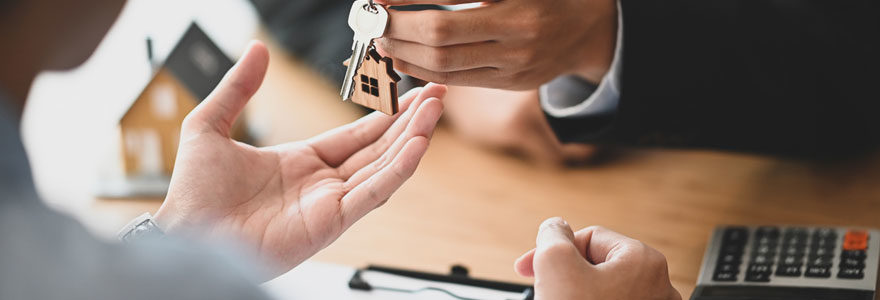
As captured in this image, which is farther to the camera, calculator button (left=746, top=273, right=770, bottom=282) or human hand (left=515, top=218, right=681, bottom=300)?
calculator button (left=746, top=273, right=770, bottom=282)

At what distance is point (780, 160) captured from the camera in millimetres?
1290

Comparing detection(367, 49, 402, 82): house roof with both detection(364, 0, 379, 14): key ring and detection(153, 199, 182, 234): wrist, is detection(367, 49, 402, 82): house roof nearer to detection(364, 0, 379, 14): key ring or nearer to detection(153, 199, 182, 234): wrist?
detection(364, 0, 379, 14): key ring

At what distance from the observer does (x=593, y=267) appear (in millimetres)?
688

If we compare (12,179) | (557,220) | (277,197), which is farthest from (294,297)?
(12,179)

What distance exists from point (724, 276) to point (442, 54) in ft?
1.26

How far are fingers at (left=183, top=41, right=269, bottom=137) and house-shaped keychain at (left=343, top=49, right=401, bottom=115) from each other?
0.15 meters

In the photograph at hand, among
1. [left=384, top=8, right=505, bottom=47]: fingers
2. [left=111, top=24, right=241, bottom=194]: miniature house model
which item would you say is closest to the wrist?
[left=384, top=8, right=505, bottom=47]: fingers

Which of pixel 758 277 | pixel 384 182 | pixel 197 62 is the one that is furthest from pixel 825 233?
pixel 197 62

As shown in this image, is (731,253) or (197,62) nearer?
(731,253)

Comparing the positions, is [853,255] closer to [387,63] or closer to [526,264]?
[526,264]

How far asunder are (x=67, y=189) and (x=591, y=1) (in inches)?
29.9

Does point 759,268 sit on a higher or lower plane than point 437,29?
lower

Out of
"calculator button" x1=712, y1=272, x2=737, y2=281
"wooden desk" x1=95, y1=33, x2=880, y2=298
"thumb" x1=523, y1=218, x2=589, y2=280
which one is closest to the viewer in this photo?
"thumb" x1=523, y1=218, x2=589, y2=280

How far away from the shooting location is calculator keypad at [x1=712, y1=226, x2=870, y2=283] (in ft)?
2.89
